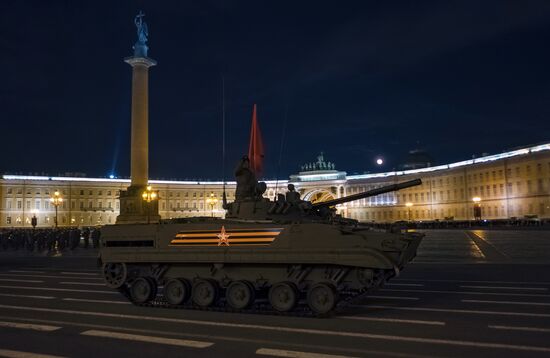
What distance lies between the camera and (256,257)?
12.4 metres

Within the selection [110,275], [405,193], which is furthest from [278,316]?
[405,193]

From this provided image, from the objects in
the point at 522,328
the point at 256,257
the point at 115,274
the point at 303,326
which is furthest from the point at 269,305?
the point at 522,328

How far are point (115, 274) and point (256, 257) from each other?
4.24 metres

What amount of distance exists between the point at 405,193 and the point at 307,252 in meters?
117

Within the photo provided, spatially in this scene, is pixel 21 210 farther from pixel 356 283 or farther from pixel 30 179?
pixel 356 283

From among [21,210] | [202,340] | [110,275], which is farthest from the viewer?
[21,210]

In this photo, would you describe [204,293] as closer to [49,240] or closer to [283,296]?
[283,296]

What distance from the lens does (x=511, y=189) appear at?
94.5 m

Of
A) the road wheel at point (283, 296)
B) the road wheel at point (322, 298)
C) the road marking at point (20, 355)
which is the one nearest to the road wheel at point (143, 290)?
the road wheel at point (283, 296)

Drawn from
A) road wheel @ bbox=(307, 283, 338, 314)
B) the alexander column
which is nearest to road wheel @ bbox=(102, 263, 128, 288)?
road wheel @ bbox=(307, 283, 338, 314)

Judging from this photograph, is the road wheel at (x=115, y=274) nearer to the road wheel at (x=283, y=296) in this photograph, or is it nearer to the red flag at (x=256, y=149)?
the road wheel at (x=283, y=296)

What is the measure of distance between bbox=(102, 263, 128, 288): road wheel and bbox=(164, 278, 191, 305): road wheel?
1275 millimetres

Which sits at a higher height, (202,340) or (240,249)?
(240,249)

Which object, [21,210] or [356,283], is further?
[21,210]
